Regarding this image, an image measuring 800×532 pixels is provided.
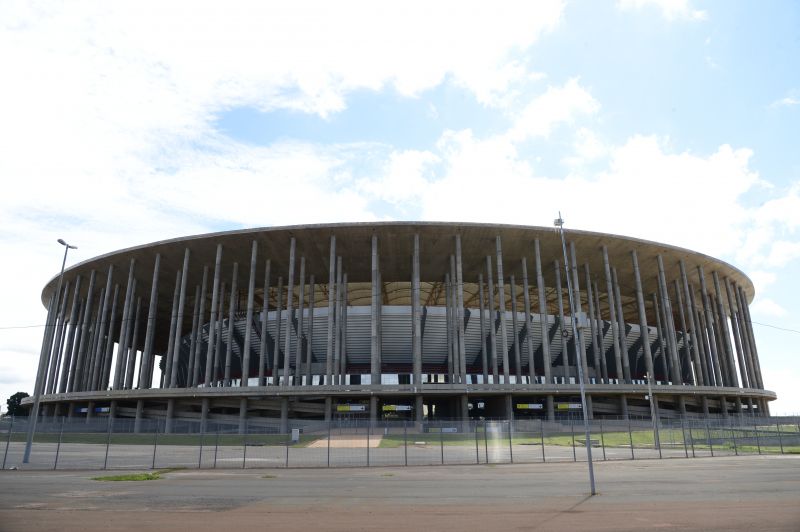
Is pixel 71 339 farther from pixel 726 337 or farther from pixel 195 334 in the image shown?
pixel 726 337

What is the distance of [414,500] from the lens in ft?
42.8

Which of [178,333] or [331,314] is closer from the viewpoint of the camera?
[331,314]

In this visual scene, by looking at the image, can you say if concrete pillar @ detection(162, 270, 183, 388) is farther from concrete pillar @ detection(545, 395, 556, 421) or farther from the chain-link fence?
concrete pillar @ detection(545, 395, 556, 421)

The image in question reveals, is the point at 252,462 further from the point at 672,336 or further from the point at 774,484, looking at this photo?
the point at 672,336

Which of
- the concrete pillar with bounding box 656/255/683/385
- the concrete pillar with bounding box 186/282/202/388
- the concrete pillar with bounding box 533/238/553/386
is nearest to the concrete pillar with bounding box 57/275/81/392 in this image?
the concrete pillar with bounding box 186/282/202/388

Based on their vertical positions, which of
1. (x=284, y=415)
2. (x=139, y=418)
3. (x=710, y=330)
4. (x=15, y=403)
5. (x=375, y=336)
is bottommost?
(x=139, y=418)

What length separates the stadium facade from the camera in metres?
46.9

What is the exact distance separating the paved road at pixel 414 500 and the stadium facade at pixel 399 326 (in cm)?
2333

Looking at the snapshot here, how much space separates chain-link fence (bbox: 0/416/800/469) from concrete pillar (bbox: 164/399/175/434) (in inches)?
10.6

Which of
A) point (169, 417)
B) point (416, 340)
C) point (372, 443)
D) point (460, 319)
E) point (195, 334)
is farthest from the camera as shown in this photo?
point (195, 334)

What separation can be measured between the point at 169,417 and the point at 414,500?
3949 cm

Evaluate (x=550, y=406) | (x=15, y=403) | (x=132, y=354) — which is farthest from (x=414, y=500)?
(x=15, y=403)

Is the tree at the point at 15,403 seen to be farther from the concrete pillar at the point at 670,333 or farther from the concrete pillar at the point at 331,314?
the concrete pillar at the point at 670,333

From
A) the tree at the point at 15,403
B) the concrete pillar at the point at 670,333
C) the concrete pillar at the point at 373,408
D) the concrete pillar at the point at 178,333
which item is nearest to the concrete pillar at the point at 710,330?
the concrete pillar at the point at 670,333
